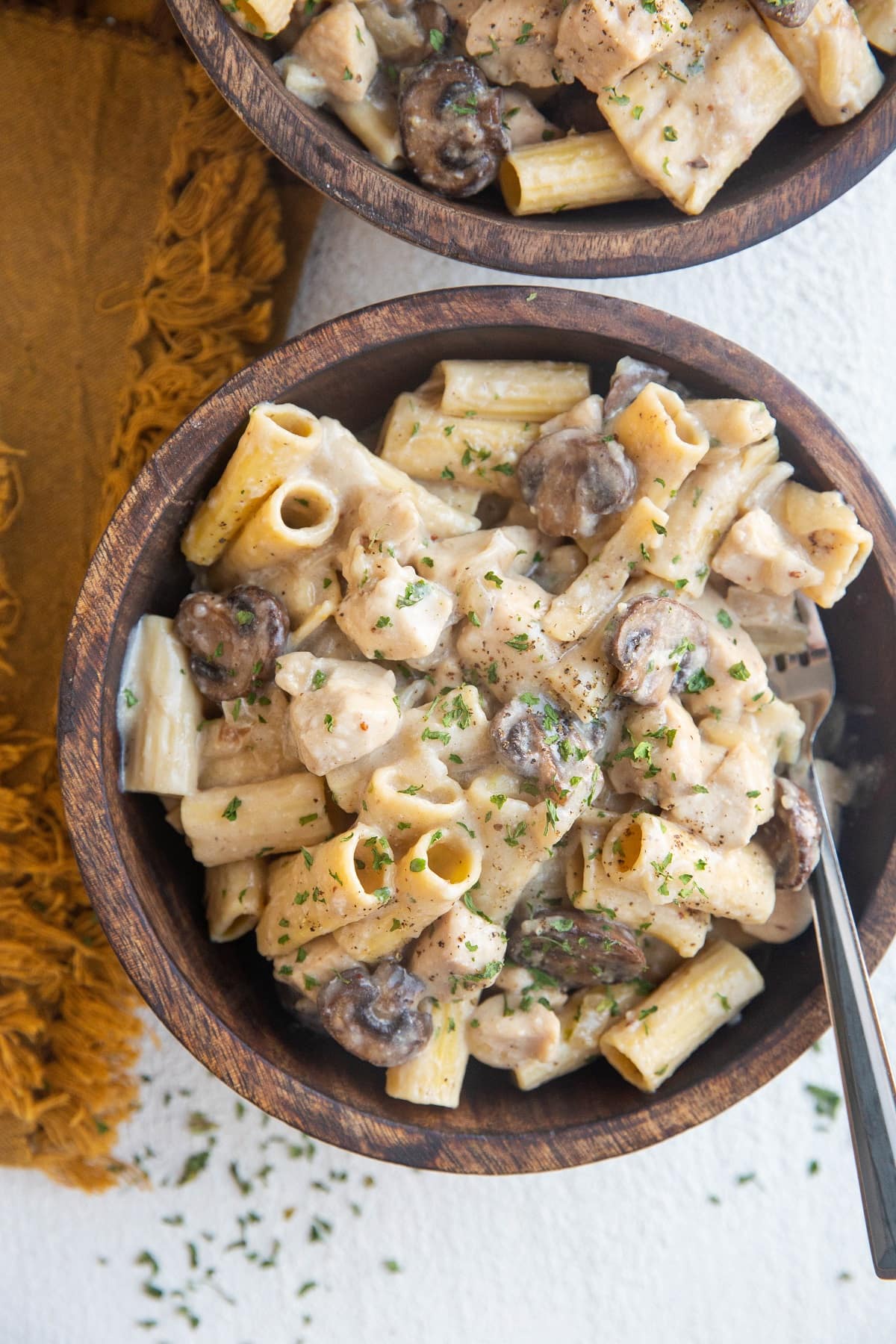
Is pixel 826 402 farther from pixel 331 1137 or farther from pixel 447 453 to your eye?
pixel 331 1137

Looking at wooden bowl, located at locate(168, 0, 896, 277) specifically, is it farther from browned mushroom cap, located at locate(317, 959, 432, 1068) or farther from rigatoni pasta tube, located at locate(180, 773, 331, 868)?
browned mushroom cap, located at locate(317, 959, 432, 1068)

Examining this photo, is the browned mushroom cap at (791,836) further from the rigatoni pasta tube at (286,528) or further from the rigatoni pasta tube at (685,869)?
the rigatoni pasta tube at (286,528)

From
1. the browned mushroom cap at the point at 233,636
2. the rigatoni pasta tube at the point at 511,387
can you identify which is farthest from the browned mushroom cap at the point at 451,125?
the browned mushroom cap at the point at 233,636

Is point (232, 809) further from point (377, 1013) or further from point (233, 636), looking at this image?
point (377, 1013)

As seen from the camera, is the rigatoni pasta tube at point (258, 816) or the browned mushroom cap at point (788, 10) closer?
the browned mushroom cap at point (788, 10)

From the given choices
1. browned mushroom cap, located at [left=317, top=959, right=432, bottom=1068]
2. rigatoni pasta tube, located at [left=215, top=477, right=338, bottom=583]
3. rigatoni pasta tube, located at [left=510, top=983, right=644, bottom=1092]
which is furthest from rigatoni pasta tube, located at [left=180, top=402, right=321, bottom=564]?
rigatoni pasta tube, located at [left=510, top=983, right=644, bottom=1092]

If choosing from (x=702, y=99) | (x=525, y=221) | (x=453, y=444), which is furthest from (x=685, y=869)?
(x=702, y=99)

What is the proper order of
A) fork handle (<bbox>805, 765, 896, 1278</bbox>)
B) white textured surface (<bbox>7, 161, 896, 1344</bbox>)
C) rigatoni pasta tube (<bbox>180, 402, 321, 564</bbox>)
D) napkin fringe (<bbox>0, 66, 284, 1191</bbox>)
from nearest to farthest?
fork handle (<bbox>805, 765, 896, 1278</bbox>), rigatoni pasta tube (<bbox>180, 402, 321, 564</bbox>), napkin fringe (<bbox>0, 66, 284, 1191</bbox>), white textured surface (<bbox>7, 161, 896, 1344</bbox>)
